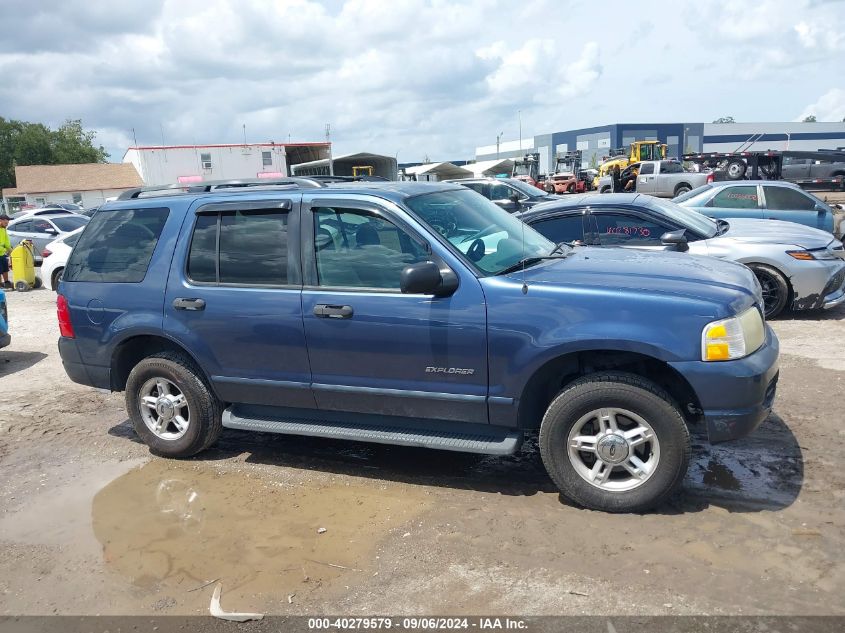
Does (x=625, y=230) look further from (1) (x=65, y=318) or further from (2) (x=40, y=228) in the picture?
(2) (x=40, y=228)

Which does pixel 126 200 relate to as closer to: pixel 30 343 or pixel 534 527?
pixel 534 527

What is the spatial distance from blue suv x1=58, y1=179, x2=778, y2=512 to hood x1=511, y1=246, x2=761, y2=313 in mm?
20

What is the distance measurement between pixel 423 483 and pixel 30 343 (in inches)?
299

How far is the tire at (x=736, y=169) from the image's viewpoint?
96.6ft

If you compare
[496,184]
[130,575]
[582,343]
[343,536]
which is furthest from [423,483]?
[496,184]

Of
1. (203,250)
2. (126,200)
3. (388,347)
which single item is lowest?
(388,347)

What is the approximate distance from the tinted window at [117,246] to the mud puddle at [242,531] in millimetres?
1530

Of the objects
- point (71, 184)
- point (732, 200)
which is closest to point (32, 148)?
point (71, 184)

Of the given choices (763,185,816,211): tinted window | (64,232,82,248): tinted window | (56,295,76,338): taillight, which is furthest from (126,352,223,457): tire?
(64,232,82,248): tinted window

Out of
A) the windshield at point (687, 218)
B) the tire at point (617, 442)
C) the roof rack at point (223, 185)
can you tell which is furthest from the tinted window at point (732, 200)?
the tire at point (617, 442)

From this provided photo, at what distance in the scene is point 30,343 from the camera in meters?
9.84

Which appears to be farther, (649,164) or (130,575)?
(649,164)

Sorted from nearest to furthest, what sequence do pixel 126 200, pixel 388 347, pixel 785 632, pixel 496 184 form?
pixel 785 632
pixel 388 347
pixel 126 200
pixel 496 184

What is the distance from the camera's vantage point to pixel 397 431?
453 centimetres
